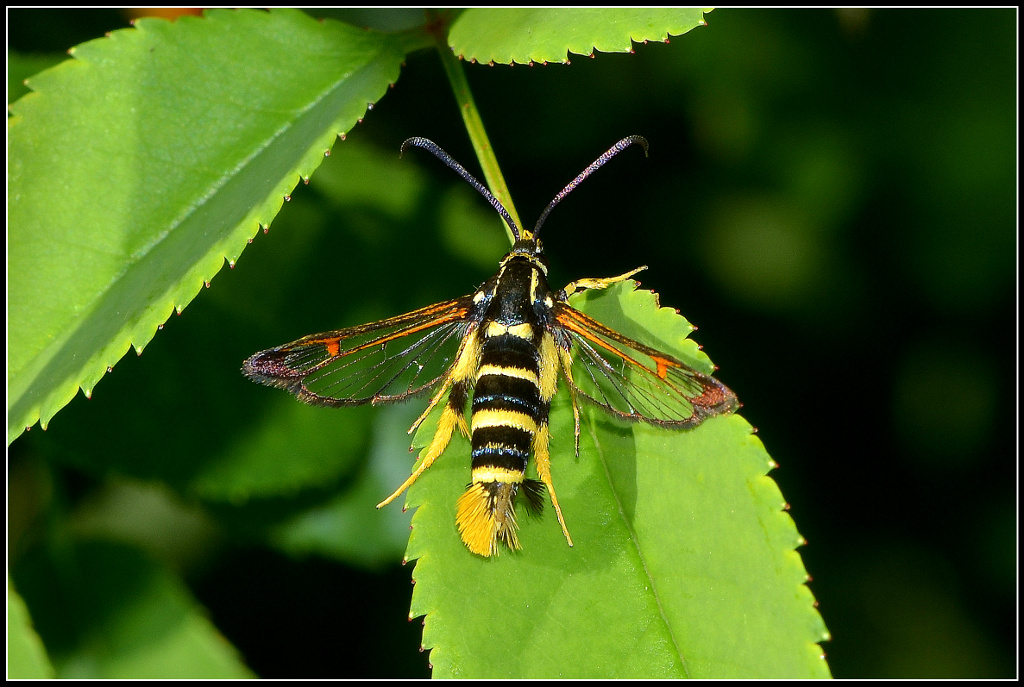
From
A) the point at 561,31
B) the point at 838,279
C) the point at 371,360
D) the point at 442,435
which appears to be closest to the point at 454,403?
the point at 442,435

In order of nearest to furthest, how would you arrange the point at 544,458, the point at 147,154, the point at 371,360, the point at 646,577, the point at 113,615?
1. the point at 646,577
2. the point at 147,154
3. the point at 544,458
4. the point at 371,360
5. the point at 113,615

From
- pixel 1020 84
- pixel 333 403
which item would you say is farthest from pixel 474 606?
pixel 1020 84

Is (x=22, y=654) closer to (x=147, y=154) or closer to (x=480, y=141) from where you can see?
(x=147, y=154)

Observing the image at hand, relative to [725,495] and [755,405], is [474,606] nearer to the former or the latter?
[725,495]

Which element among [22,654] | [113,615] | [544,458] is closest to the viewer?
[22,654]

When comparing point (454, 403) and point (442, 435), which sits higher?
point (454, 403)

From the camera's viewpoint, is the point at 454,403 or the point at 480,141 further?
the point at 454,403

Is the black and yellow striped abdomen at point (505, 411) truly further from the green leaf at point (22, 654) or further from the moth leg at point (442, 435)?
the green leaf at point (22, 654)

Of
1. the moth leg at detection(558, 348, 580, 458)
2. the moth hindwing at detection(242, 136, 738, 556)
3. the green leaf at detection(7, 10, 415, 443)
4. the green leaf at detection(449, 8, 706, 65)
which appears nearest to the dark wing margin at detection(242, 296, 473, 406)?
the moth hindwing at detection(242, 136, 738, 556)
